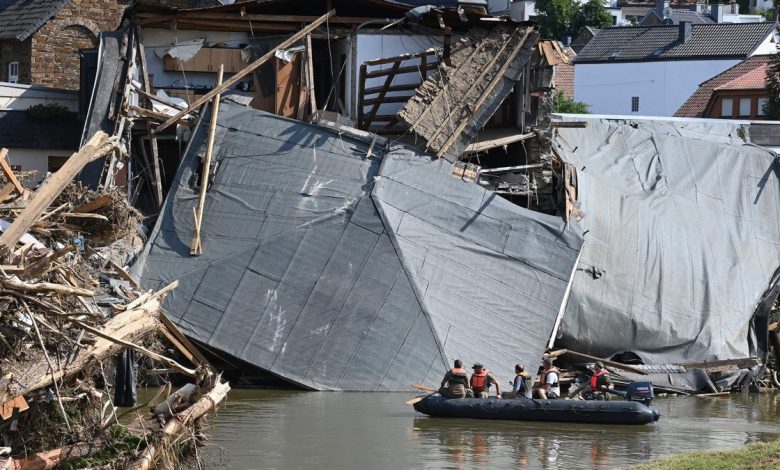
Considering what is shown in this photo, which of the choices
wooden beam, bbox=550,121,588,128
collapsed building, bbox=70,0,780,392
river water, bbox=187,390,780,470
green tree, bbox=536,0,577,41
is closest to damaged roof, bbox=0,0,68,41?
collapsed building, bbox=70,0,780,392

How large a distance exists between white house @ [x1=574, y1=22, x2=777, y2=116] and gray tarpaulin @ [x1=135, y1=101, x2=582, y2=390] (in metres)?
44.1

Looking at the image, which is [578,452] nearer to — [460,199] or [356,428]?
[356,428]

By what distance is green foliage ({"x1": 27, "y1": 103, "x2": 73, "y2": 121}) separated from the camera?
3719cm

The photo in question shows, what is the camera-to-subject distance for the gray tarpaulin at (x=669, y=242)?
1202 inches

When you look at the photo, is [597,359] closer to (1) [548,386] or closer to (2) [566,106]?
(1) [548,386]

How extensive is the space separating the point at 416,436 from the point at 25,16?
29476mm

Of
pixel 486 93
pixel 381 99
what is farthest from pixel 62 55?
pixel 486 93

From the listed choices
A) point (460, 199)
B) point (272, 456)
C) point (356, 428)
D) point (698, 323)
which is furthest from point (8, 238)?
point (698, 323)

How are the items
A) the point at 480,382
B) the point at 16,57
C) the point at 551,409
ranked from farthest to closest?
the point at 16,57
the point at 480,382
the point at 551,409

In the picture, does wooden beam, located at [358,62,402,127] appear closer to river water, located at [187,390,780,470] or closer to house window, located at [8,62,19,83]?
river water, located at [187,390,780,470]

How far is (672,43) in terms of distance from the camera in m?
74.4

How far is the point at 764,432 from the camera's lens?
24375mm

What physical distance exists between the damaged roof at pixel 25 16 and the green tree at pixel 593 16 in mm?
47902

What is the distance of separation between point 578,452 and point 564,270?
818 cm
